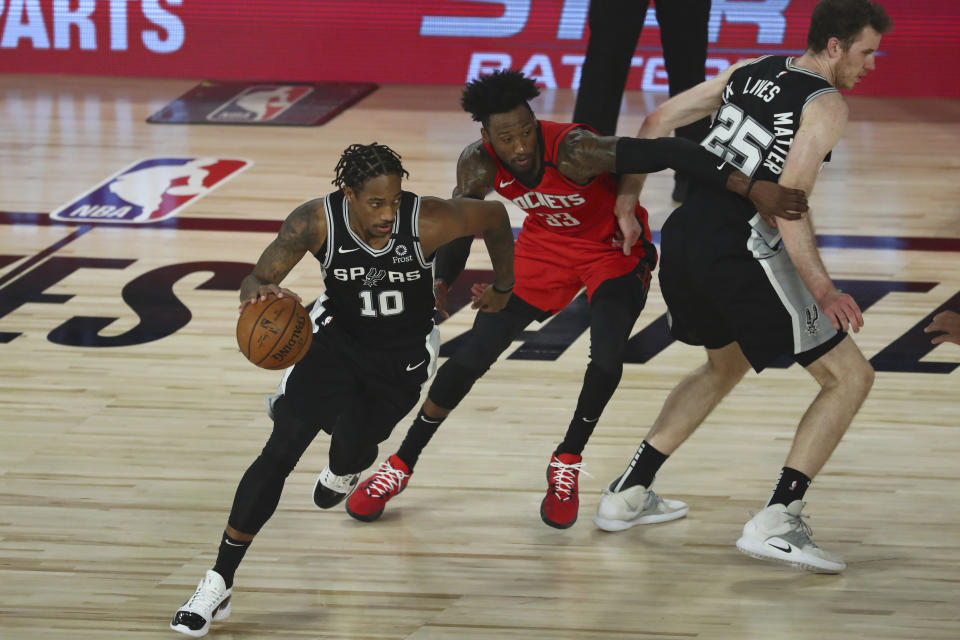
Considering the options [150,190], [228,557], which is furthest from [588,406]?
[150,190]

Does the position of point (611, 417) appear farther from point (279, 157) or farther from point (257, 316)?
point (279, 157)

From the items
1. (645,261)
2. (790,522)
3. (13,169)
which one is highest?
(645,261)

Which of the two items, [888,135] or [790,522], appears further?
[888,135]

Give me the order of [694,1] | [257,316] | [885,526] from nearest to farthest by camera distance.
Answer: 1. [257,316]
2. [885,526]
3. [694,1]

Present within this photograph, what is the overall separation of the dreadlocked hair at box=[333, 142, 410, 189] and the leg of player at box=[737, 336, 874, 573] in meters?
1.27

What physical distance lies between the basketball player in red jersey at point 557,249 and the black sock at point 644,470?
102mm

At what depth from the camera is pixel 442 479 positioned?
4.09 meters

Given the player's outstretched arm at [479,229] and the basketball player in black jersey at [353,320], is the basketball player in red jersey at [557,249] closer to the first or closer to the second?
the player's outstretched arm at [479,229]

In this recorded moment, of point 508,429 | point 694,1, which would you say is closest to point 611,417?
point 508,429

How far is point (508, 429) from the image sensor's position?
4.46 metres

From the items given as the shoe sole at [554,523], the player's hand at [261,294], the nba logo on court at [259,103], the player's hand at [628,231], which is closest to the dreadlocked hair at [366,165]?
the player's hand at [261,294]

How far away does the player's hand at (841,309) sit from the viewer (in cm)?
318

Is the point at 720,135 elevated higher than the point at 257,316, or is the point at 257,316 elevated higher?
the point at 720,135

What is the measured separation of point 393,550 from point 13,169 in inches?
205
